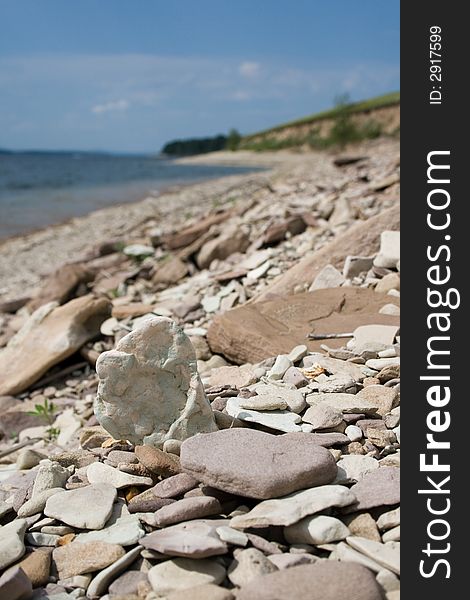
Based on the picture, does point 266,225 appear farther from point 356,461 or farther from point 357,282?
point 356,461

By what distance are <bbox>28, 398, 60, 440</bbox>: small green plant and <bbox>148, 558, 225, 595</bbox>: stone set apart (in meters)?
2.89

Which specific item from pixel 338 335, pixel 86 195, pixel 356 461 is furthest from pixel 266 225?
pixel 86 195

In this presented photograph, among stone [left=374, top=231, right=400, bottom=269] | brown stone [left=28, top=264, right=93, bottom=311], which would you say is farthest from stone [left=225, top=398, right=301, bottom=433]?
brown stone [left=28, top=264, right=93, bottom=311]

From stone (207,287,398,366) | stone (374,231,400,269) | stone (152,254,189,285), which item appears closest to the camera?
stone (207,287,398,366)

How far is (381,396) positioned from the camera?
3.29 meters

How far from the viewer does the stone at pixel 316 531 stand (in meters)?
2.20

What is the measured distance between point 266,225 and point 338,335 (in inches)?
191

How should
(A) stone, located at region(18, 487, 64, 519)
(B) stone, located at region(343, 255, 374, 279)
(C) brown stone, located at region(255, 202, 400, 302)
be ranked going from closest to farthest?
(A) stone, located at region(18, 487, 64, 519) < (B) stone, located at region(343, 255, 374, 279) < (C) brown stone, located at region(255, 202, 400, 302)

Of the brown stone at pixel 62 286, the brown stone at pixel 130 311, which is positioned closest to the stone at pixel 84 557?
the brown stone at pixel 130 311

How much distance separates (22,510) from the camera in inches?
106

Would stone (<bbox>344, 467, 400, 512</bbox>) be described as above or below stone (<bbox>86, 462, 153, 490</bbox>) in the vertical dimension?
above

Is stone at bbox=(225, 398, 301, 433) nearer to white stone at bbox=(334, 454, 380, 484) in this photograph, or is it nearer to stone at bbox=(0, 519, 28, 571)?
white stone at bbox=(334, 454, 380, 484)

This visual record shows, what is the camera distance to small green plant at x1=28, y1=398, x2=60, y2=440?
4855 millimetres

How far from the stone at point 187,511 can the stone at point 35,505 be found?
1.95ft
